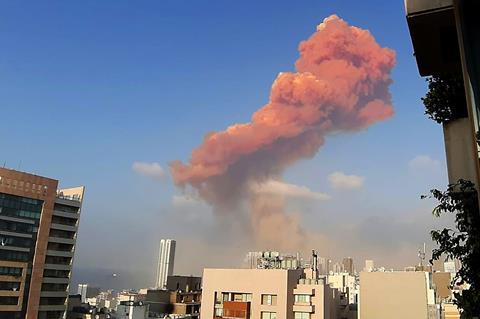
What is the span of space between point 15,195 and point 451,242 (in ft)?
168

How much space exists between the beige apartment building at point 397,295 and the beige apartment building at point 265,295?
3.04 metres

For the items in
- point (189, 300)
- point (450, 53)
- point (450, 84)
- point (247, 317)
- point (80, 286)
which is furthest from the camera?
point (80, 286)

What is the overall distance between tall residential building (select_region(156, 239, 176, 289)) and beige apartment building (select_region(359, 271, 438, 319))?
7992 cm

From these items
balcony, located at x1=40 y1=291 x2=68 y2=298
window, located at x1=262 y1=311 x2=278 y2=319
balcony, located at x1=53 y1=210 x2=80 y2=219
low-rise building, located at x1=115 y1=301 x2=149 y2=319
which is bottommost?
low-rise building, located at x1=115 y1=301 x2=149 y2=319

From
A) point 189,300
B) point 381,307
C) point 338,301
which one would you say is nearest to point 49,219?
point 189,300

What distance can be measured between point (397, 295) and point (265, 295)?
11.5m

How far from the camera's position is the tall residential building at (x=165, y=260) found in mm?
112250

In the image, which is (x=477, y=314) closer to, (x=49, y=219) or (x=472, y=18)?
(x=472, y=18)

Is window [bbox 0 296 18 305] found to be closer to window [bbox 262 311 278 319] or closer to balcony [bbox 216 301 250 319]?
balcony [bbox 216 301 250 319]

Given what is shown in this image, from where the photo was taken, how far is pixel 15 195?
47875 mm

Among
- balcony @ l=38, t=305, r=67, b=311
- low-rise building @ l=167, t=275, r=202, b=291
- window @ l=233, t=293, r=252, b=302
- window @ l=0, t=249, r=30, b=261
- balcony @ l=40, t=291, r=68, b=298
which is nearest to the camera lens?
window @ l=233, t=293, r=252, b=302

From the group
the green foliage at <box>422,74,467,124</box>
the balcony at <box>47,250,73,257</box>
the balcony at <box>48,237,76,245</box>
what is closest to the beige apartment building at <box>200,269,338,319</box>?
the balcony at <box>47,250,73,257</box>

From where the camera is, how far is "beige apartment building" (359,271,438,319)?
36781 mm

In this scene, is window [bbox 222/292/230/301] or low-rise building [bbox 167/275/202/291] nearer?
window [bbox 222/292/230/301]
